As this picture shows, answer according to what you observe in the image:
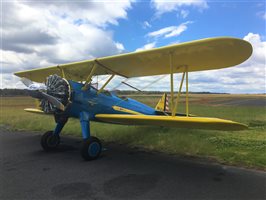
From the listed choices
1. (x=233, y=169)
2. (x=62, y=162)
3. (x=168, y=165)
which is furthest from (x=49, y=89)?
(x=233, y=169)

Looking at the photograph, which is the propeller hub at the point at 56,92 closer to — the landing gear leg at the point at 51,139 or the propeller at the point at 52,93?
the propeller at the point at 52,93

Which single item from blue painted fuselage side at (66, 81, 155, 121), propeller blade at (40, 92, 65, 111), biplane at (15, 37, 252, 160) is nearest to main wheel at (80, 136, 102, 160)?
biplane at (15, 37, 252, 160)

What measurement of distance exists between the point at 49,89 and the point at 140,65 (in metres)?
2.57

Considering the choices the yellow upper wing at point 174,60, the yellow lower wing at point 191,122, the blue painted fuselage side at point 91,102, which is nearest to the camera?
the yellow lower wing at point 191,122

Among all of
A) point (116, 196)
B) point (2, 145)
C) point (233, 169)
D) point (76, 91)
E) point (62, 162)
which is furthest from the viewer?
point (2, 145)

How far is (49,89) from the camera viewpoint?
6.43m

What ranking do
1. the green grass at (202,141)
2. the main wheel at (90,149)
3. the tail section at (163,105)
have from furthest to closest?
the tail section at (163,105) < the main wheel at (90,149) < the green grass at (202,141)

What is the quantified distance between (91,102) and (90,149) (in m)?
1.38

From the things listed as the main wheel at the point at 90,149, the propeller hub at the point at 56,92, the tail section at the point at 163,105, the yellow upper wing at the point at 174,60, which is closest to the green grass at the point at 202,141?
the tail section at the point at 163,105

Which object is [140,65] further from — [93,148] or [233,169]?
[233,169]

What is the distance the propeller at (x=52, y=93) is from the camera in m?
6.28

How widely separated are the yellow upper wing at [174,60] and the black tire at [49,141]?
2255 mm

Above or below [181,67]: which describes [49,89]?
below

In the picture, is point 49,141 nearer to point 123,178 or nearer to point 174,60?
point 123,178
